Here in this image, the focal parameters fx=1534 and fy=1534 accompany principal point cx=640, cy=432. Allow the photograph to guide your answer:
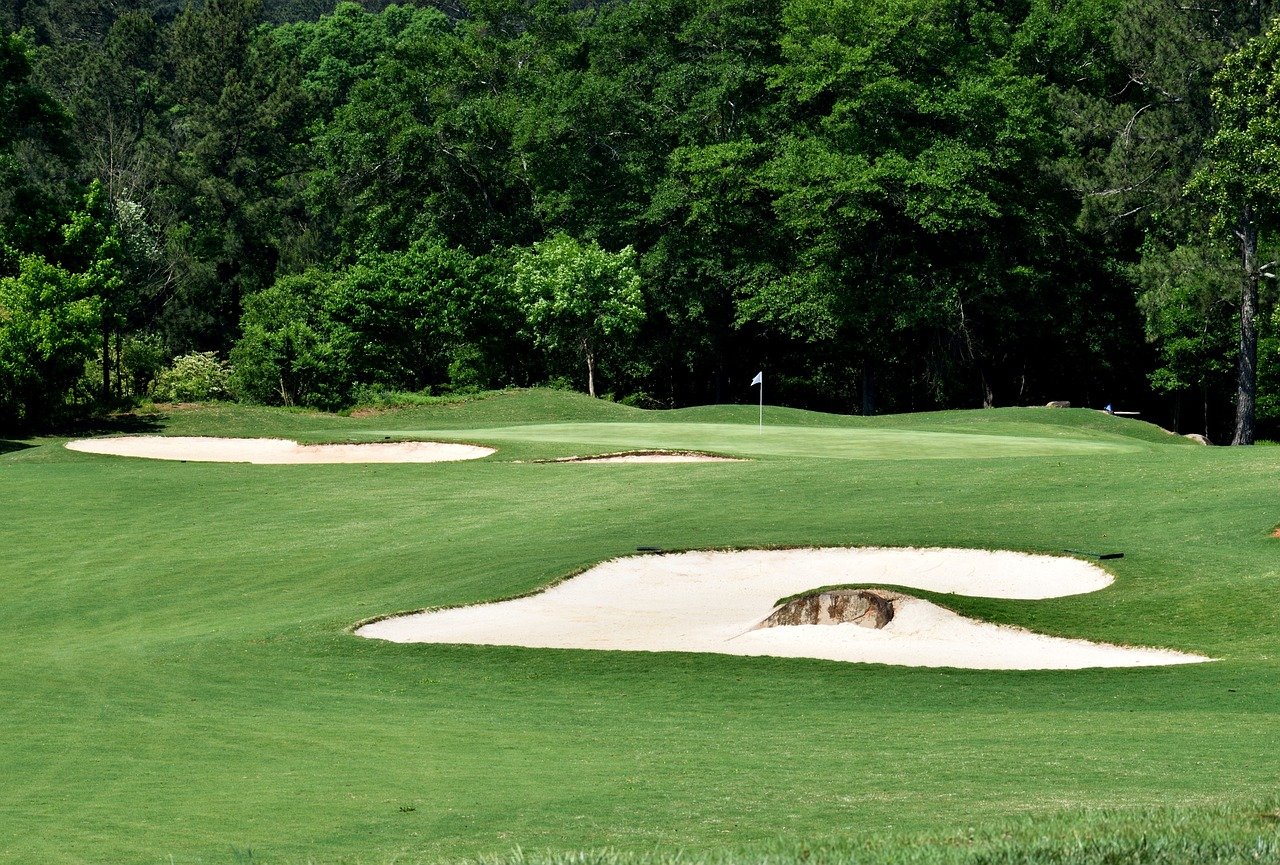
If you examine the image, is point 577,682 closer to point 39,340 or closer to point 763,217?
point 39,340

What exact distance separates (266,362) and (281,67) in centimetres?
3947

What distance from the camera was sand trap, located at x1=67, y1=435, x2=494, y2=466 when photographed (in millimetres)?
38500

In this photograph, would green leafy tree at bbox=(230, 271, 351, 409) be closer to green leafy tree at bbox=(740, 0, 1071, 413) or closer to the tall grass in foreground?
green leafy tree at bbox=(740, 0, 1071, 413)

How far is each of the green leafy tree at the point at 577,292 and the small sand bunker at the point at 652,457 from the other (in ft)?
92.1

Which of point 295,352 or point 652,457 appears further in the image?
point 295,352

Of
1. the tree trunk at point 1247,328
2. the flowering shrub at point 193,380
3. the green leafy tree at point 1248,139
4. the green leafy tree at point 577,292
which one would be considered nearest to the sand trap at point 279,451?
the green leafy tree at point 577,292

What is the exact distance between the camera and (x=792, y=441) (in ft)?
129

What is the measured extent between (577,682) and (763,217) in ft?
181

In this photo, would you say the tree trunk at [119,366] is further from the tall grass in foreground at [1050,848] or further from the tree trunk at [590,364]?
the tall grass in foreground at [1050,848]

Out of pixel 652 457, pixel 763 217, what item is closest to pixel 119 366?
pixel 763 217

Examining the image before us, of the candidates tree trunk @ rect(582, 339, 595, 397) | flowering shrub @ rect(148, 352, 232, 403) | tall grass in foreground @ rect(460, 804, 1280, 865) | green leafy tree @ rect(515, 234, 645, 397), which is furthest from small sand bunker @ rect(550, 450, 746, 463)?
flowering shrub @ rect(148, 352, 232, 403)

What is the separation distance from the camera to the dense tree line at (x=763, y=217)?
194 feet

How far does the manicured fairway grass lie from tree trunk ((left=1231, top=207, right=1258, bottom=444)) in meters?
24.0

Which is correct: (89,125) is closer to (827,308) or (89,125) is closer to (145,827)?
(827,308)
